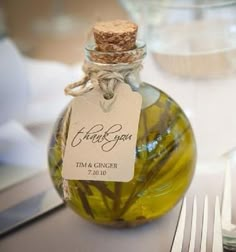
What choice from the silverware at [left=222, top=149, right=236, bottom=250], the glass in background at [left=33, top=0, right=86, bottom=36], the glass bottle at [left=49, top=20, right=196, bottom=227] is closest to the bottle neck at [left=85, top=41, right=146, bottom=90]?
the glass bottle at [left=49, top=20, right=196, bottom=227]

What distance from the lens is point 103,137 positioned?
323mm

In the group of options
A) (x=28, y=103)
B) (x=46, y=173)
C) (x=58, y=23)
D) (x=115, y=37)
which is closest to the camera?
(x=115, y=37)

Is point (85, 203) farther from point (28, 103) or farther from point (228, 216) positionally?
point (28, 103)

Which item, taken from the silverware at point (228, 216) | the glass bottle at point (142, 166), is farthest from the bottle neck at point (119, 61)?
the silverware at point (228, 216)

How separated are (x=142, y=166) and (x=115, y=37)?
0.08m

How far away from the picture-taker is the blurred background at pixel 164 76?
1.59 ft

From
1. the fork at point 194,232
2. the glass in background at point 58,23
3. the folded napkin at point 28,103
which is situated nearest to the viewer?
the fork at point 194,232

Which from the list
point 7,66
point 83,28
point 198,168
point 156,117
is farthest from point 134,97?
point 83,28

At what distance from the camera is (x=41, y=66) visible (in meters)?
0.61

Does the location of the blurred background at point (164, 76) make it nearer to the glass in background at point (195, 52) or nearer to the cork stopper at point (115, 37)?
the glass in background at point (195, 52)

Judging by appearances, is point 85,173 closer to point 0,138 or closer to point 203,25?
point 0,138

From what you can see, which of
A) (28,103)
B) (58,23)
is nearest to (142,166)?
(28,103)

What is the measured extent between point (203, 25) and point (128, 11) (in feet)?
0.28

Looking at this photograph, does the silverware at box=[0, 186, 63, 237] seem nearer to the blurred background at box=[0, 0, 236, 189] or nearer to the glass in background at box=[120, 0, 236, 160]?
the blurred background at box=[0, 0, 236, 189]
